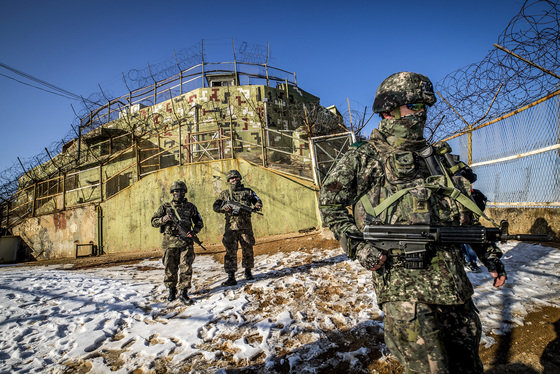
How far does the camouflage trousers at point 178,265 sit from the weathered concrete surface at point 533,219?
18.7 ft

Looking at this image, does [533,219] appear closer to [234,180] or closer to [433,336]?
[433,336]

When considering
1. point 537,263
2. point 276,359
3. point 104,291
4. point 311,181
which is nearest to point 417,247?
point 276,359

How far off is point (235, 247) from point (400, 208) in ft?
12.2

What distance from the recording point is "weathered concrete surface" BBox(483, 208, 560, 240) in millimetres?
4590

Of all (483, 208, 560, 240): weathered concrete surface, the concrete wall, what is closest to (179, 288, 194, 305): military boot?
the concrete wall

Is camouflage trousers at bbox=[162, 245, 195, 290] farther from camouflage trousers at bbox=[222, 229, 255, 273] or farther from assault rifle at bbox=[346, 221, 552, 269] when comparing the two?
assault rifle at bbox=[346, 221, 552, 269]

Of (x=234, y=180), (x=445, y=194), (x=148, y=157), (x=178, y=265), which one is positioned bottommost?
(x=178, y=265)

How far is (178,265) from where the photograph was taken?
14.4ft

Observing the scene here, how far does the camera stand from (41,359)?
272 centimetres

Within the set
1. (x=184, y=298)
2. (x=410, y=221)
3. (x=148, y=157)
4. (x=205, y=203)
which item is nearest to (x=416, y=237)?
(x=410, y=221)

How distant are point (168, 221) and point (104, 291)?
1.80 metres

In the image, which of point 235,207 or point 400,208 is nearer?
point 400,208

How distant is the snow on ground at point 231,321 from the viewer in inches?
101

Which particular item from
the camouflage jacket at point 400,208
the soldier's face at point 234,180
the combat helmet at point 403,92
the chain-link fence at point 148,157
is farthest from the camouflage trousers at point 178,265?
the chain-link fence at point 148,157
